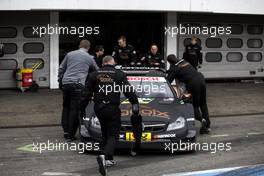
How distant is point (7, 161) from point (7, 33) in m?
10.3

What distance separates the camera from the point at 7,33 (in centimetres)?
1902

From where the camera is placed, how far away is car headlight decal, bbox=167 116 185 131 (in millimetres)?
9672

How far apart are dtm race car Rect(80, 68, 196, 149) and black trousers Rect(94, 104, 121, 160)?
0.75 m

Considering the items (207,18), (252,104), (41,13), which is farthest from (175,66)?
(207,18)

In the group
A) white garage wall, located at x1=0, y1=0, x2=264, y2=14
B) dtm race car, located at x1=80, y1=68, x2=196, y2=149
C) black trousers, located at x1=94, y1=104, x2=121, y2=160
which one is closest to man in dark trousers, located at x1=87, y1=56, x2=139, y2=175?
black trousers, located at x1=94, y1=104, x2=121, y2=160

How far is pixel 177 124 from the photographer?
9758 millimetres

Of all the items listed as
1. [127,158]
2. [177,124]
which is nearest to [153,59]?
[177,124]

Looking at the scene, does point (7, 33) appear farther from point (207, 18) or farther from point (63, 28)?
point (207, 18)

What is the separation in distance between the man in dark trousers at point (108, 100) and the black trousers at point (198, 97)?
3.10m

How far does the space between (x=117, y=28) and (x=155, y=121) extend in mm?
11828

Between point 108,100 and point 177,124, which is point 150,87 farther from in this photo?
point 108,100

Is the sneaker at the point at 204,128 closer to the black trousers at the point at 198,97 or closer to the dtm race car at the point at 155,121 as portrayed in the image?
the black trousers at the point at 198,97

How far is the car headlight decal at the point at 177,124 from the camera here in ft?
31.7

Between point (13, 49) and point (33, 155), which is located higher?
point (13, 49)
